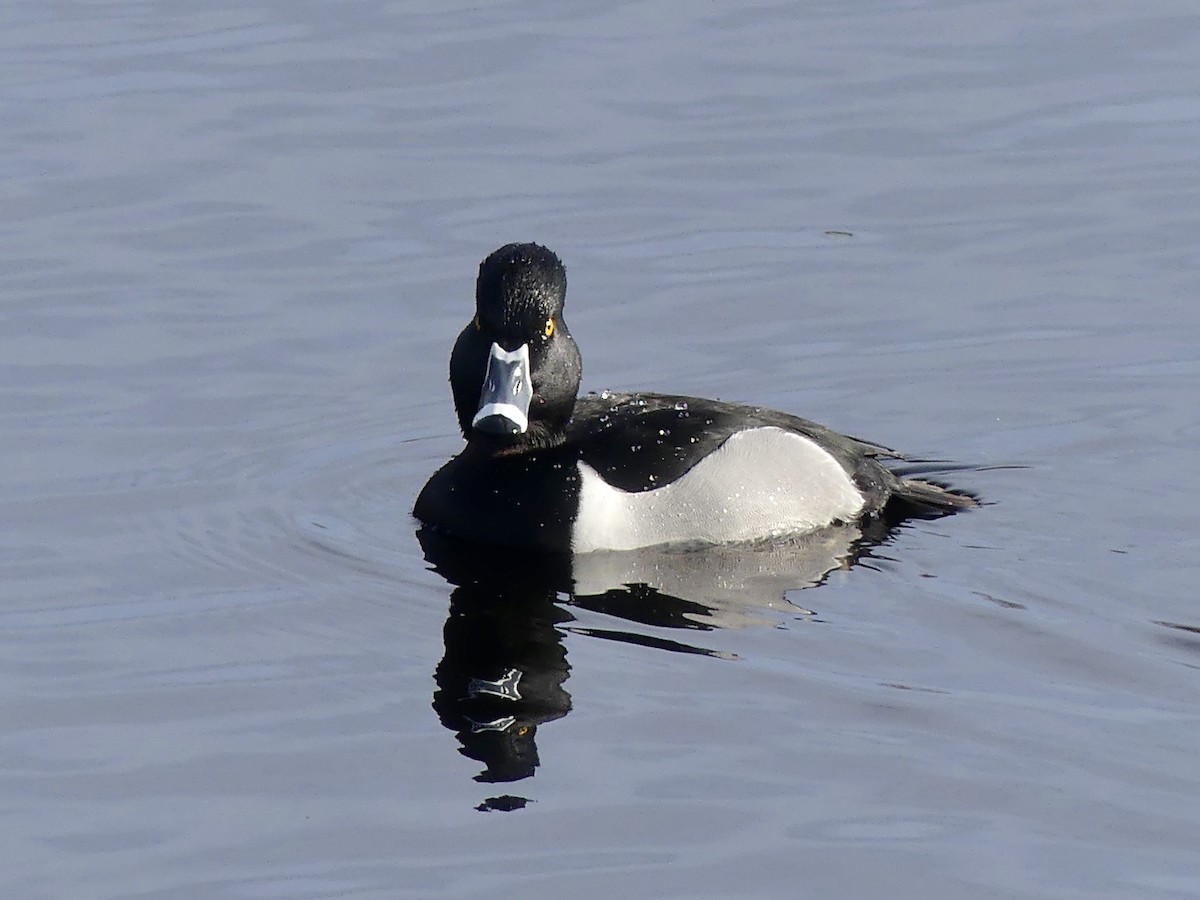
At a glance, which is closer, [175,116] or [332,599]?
[332,599]

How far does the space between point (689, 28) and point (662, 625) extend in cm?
843

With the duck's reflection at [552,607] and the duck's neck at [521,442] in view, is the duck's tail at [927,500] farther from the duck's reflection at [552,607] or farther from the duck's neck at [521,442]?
the duck's neck at [521,442]

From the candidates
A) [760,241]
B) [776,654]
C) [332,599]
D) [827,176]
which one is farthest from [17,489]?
[827,176]

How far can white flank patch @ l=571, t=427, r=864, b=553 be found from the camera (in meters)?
9.86

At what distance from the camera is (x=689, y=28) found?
1667 centimetres

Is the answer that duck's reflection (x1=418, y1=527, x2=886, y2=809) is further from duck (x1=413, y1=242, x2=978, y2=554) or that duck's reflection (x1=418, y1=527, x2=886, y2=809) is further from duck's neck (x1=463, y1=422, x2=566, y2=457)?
duck's neck (x1=463, y1=422, x2=566, y2=457)

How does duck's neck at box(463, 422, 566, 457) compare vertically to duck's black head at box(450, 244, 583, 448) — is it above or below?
below

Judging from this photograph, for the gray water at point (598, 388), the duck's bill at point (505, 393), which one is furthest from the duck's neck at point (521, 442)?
the gray water at point (598, 388)

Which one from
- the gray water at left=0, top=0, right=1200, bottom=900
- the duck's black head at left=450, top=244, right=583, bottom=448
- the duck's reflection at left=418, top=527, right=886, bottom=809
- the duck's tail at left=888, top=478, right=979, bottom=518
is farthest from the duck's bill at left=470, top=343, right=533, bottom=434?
the duck's tail at left=888, top=478, right=979, bottom=518

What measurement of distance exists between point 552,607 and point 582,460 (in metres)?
0.88

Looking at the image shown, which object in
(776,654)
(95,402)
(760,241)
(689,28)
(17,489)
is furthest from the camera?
(689,28)

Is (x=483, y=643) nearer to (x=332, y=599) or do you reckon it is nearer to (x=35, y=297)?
(x=332, y=599)

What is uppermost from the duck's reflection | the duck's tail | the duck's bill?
the duck's bill

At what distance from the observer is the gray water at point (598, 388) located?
729 centimetres
